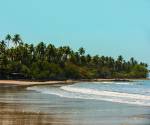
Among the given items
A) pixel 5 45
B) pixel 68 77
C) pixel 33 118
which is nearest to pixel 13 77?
pixel 5 45

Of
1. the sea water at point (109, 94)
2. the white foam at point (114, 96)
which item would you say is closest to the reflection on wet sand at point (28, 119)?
the sea water at point (109, 94)

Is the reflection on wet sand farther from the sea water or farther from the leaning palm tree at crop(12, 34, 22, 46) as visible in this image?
the leaning palm tree at crop(12, 34, 22, 46)

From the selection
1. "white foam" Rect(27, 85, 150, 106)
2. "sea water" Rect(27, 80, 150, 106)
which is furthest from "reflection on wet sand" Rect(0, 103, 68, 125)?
"white foam" Rect(27, 85, 150, 106)

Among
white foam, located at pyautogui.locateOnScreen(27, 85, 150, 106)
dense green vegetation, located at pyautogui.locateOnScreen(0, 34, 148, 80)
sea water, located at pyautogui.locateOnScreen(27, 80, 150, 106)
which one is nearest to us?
white foam, located at pyautogui.locateOnScreen(27, 85, 150, 106)

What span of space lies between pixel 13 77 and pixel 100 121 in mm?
101296

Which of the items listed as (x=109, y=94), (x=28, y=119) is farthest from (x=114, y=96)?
(x=28, y=119)

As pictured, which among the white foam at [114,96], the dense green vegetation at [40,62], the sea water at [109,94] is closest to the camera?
the white foam at [114,96]

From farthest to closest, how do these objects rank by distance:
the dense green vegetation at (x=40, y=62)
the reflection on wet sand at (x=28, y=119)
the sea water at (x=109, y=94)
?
1. the dense green vegetation at (x=40, y=62)
2. the sea water at (x=109, y=94)
3. the reflection on wet sand at (x=28, y=119)

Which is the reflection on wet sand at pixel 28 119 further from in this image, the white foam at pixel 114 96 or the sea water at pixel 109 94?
the white foam at pixel 114 96

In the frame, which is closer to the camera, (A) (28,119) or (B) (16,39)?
(A) (28,119)

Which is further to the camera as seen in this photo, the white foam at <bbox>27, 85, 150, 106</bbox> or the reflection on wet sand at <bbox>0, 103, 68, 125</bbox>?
the white foam at <bbox>27, 85, 150, 106</bbox>

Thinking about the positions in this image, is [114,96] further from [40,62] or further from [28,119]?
[40,62]

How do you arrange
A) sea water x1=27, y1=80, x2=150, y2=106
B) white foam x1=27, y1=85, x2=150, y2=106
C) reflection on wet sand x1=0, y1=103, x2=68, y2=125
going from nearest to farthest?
1. reflection on wet sand x1=0, y1=103, x2=68, y2=125
2. white foam x1=27, y1=85, x2=150, y2=106
3. sea water x1=27, y1=80, x2=150, y2=106

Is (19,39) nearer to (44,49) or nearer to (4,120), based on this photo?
(44,49)
